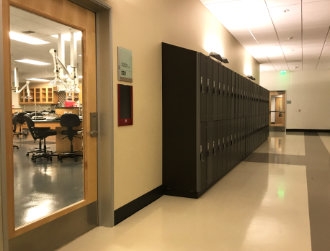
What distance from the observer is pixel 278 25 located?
22.3 ft

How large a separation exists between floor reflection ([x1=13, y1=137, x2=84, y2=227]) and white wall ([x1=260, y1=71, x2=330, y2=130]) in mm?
12125

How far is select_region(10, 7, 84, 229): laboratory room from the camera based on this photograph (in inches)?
139

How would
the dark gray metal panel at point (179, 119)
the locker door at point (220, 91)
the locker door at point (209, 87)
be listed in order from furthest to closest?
the locker door at point (220, 91), the locker door at point (209, 87), the dark gray metal panel at point (179, 119)

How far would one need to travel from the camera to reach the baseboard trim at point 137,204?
3107mm

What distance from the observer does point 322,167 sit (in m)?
6.04

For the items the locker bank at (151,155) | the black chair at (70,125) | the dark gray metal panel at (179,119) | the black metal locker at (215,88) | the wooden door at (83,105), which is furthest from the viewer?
the black chair at (70,125)

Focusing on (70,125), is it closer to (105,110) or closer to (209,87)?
(209,87)

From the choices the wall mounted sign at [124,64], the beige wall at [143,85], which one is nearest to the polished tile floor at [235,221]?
the beige wall at [143,85]

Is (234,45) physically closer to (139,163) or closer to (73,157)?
(73,157)

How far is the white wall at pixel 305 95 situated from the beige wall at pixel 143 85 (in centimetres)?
1196

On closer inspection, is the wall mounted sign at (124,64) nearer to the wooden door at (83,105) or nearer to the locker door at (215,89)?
the wooden door at (83,105)

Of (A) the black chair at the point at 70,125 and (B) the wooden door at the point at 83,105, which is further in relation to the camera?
(A) the black chair at the point at 70,125

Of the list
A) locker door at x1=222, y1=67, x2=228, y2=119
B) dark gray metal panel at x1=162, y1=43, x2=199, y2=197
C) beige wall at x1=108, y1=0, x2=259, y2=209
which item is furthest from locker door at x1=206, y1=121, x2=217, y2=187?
beige wall at x1=108, y1=0, x2=259, y2=209

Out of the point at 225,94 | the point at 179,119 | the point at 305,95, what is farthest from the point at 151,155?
the point at 305,95
